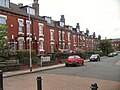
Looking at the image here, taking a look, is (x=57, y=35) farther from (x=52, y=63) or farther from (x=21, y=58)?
(x=21, y=58)

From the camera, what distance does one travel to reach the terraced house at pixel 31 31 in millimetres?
32688

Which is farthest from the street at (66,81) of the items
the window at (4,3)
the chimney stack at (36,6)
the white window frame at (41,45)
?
the chimney stack at (36,6)

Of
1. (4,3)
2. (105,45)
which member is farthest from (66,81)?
(105,45)

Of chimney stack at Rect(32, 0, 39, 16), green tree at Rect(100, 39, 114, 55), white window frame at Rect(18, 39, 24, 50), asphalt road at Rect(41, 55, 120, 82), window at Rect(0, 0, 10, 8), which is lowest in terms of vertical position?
asphalt road at Rect(41, 55, 120, 82)

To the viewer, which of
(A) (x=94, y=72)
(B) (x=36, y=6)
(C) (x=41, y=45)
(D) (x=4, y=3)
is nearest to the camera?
(A) (x=94, y=72)

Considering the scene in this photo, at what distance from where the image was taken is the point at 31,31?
3791 centimetres

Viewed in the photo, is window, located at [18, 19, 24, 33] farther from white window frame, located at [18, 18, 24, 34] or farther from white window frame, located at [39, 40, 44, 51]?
white window frame, located at [39, 40, 44, 51]

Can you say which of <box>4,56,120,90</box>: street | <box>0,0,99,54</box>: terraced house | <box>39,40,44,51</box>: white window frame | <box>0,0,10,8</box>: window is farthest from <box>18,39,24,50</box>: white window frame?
<box>4,56,120,90</box>: street

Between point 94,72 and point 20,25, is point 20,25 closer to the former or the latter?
point 20,25

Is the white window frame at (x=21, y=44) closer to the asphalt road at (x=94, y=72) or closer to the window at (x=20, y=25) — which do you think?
the window at (x=20, y=25)

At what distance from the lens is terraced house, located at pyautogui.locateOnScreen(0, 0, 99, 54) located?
3269cm

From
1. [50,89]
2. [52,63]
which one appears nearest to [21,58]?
[52,63]

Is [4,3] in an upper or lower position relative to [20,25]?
upper

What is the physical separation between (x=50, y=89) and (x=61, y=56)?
94.1 ft
